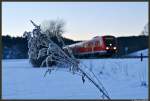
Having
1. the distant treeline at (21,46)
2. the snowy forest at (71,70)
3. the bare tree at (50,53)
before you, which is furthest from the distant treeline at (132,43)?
the bare tree at (50,53)

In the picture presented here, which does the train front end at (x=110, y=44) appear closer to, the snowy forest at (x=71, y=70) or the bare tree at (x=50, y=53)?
the snowy forest at (x=71, y=70)

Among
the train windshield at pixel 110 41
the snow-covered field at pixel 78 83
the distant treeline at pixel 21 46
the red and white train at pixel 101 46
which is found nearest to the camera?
the snow-covered field at pixel 78 83

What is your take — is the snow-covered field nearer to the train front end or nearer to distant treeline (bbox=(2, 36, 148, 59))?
the train front end

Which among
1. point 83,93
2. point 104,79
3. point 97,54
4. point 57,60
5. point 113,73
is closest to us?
point 57,60

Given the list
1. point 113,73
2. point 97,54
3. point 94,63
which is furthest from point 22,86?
point 97,54

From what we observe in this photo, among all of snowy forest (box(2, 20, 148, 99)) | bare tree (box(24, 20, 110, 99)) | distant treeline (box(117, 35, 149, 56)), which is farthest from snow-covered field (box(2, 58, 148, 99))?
distant treeline (box(117, 35, 149, 56))

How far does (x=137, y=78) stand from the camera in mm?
20500

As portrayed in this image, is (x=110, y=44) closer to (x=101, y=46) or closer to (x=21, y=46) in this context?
(x=101, y=46)

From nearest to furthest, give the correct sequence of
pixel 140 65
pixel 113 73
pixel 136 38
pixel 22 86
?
pixel 22 86
pixel 113 73
pixel 140 65
pixel 136 38

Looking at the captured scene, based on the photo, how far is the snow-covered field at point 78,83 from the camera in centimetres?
1484

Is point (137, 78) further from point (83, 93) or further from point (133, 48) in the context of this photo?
point (133, 48)

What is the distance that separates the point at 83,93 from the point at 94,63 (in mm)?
9622

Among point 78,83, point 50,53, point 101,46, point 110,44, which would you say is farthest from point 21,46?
point 50,53

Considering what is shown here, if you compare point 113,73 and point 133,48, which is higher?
point 113,73
